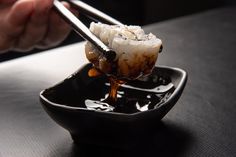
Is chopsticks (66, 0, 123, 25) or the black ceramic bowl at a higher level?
chopsticks (66, 0, 123, 25)

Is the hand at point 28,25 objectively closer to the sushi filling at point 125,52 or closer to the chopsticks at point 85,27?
the chopsticks at point 85,27

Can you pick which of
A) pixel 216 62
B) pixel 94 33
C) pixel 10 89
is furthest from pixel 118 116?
pixel 216 62

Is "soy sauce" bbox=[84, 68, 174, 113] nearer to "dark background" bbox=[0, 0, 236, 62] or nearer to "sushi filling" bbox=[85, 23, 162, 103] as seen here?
"sushi filling" bbox=[85, 23, 162, 103]

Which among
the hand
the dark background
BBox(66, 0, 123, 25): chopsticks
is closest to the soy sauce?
BBox(66, 0, 123, 25): chopsticks

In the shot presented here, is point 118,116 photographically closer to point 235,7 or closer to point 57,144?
point 57,144

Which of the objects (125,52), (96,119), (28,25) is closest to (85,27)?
(125,52)
